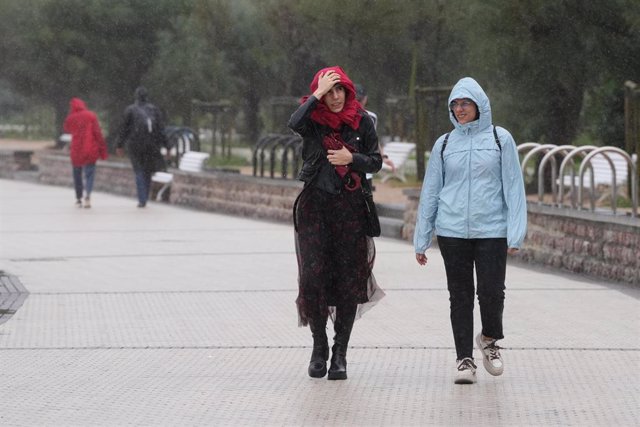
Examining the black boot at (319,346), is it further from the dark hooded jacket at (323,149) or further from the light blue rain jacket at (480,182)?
the light blue rain jacket at (480,182)

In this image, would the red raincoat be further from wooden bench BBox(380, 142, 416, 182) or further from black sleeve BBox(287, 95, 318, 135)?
black sleeve BBox(287, 95, 318, 135)

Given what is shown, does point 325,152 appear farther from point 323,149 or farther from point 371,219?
point 371,219

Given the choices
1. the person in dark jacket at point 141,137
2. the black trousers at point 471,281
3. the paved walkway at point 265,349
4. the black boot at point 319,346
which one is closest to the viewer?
the paved walkway at point 265,349

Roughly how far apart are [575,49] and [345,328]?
43.2 ft

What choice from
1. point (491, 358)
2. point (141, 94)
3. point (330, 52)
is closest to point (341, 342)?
point (491, 358)

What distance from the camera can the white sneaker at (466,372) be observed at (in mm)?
7762

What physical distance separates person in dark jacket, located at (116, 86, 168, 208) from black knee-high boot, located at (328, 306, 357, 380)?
560 inches

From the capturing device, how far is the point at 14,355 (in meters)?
8.73

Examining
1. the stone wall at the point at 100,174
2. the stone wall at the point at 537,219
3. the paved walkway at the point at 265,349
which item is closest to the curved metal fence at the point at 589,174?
the stone wall at the point at 537,219

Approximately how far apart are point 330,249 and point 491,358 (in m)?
0.99

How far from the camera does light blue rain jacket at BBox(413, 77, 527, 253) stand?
7.70m

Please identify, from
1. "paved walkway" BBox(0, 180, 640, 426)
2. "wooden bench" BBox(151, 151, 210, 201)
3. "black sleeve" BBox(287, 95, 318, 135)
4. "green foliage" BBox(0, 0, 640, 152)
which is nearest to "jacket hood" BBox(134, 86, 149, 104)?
"wooden bench" BBox(151, 151, 210, 201)

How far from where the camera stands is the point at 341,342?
8000 mm

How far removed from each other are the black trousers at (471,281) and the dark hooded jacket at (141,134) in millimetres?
14580
